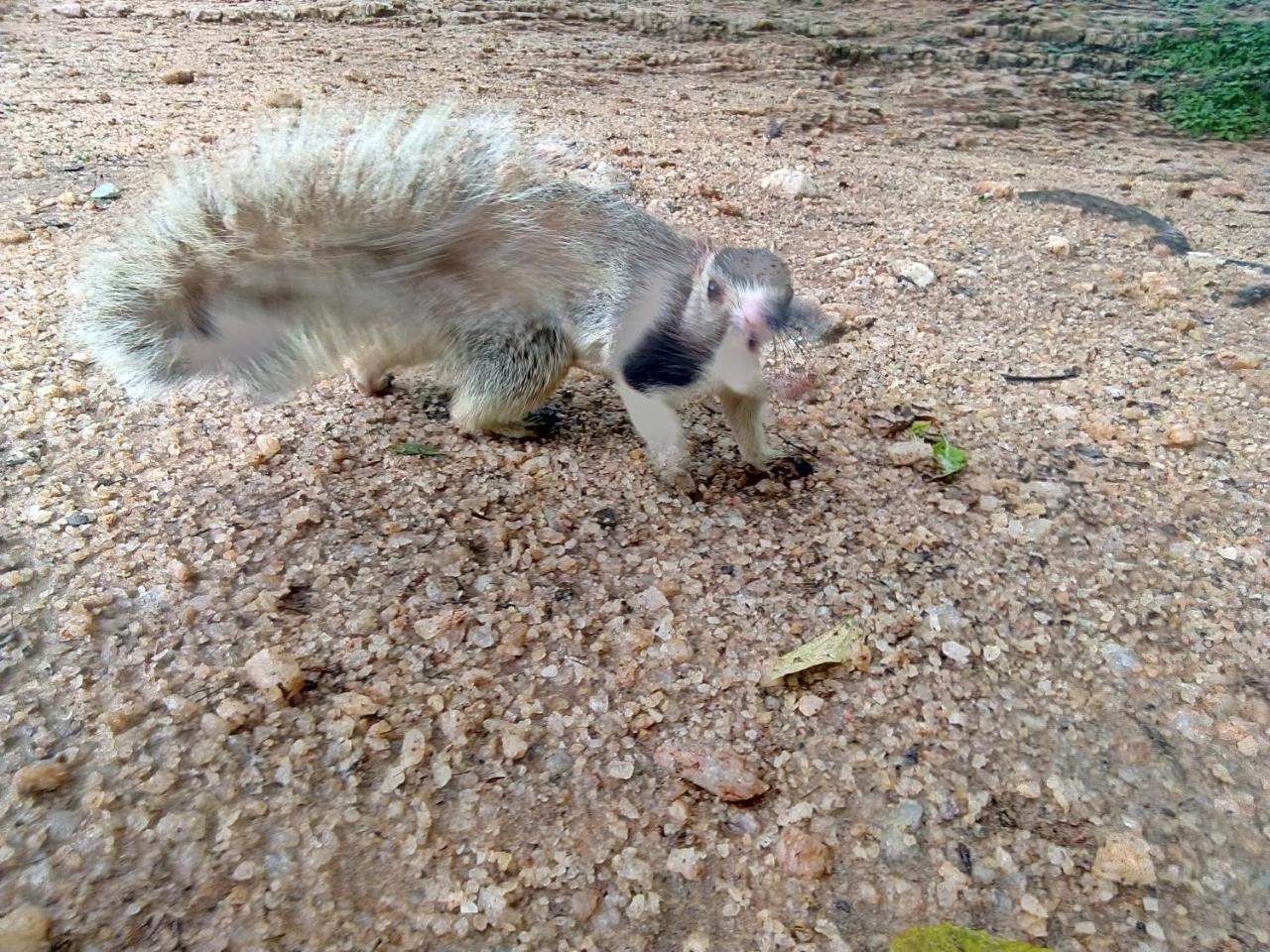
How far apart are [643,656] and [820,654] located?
0.42 m

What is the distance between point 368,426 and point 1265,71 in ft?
23.1

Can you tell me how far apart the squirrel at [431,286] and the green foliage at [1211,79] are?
5.50 m

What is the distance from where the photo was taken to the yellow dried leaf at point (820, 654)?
2.01 meters

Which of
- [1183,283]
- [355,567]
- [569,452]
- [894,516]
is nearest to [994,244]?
[1183,283]

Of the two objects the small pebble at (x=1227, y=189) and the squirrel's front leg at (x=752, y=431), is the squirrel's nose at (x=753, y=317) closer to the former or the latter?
the squirrel's front leg at (x=752, y=431)

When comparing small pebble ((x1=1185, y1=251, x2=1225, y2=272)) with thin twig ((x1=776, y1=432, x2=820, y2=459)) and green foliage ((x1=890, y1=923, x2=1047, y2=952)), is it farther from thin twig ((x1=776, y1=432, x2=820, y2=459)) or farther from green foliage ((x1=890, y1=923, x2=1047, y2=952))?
green foliage ((x1=890, y1=923, x2=1047, y2=952))

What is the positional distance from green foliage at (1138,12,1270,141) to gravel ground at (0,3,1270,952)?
3571 mm

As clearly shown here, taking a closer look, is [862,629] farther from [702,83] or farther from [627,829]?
[702,83]

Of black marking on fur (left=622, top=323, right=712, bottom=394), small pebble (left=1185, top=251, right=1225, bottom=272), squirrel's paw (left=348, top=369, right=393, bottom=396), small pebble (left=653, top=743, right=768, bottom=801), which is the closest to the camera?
small pebble (left=653, top=743, right=768, bottom=801)

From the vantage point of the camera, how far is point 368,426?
2.77 m

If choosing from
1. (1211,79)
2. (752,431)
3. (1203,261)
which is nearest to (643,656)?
(752,431)

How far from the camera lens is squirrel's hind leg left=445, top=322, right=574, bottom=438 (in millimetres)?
2680

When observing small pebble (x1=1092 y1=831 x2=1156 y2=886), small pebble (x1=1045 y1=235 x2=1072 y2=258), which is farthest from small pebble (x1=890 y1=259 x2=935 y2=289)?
small pebble (x1=1092 y1=831 x2=1156 y2=886)

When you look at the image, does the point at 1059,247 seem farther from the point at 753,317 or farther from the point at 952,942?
the point at 952,942
